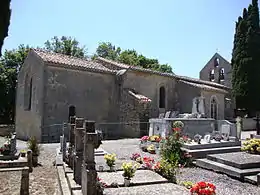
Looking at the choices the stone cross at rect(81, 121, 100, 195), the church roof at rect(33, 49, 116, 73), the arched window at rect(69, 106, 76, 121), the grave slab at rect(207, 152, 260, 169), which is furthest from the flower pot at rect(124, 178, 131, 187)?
the arched window at rect(69, 106, 76, 121)

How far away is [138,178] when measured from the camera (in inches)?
259

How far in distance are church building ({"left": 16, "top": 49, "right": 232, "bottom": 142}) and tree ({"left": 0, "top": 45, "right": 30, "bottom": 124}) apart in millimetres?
9746

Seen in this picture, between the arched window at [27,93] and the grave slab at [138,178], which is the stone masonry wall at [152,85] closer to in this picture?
the arched window at [27,93]

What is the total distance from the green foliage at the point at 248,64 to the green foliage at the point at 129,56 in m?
16.3

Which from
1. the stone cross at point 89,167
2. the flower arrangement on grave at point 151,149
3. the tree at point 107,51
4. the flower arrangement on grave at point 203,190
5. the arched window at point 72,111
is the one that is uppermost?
the tree at point 107,51

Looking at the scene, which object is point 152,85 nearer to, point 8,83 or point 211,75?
point 8,83

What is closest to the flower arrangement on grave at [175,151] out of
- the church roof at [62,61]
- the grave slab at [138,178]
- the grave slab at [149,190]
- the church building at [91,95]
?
the grave slab at [138,178]

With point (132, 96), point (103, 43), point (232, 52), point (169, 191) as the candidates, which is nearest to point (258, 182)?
point (169, 191)

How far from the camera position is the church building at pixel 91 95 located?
1773 cm

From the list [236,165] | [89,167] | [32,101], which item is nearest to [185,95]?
[32,101]

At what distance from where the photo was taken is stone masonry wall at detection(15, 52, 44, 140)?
17886 millimetres

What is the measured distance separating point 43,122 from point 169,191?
1365 centimetres

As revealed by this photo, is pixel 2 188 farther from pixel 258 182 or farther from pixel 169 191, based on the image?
pixel 258 182

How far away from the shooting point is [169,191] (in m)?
5.49
